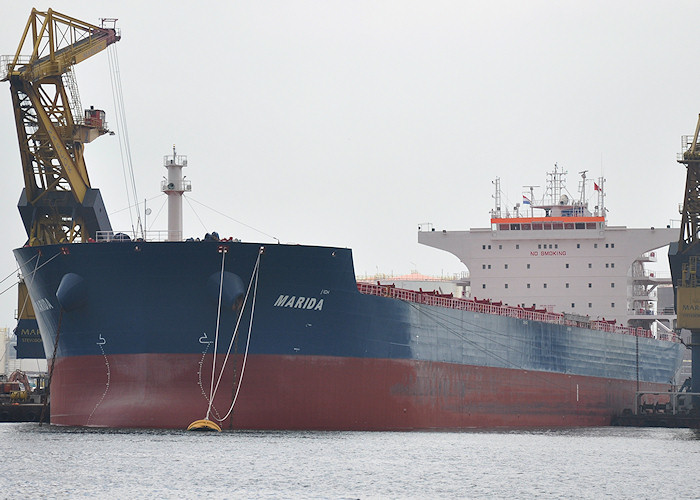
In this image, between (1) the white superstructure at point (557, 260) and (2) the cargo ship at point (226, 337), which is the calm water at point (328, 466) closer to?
(2) the cargo ship at point (226, 337)

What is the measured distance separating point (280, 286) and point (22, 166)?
10.5 meters

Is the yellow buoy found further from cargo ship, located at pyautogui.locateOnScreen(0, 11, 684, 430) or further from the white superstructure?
the white superstructure

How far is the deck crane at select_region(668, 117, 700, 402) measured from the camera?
36219mm

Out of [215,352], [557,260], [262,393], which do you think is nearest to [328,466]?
[262,393]

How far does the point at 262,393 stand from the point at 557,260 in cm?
1785

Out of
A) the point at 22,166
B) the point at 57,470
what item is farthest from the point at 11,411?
the point at 57,470

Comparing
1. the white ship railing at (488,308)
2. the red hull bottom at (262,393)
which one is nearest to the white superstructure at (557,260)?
the white ship railing at (488,308)

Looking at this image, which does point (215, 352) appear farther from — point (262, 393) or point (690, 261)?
point (690, 261)

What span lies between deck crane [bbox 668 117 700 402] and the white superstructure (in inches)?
197

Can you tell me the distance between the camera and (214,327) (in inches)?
1112

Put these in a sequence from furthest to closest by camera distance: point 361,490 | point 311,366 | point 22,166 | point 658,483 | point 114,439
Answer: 1. point 22,166
2. point 311,366
3. point 114,439
4. point 658,483
5. point 361,490

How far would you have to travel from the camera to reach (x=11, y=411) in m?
37.2

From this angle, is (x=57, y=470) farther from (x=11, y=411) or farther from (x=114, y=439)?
(x=11, y=411)

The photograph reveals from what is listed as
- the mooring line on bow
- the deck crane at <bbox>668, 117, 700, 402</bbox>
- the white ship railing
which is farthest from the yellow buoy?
the deck crane at <bbox>668, 117, 700, 402</bbox>
